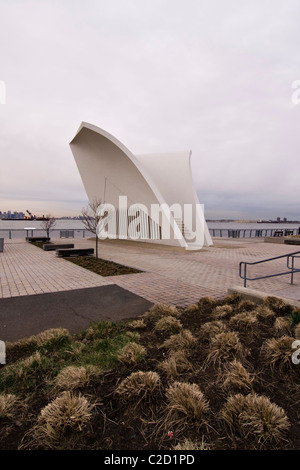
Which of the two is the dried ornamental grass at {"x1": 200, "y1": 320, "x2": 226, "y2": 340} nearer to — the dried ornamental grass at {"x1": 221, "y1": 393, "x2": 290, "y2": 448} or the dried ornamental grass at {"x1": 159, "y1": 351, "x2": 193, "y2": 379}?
the dried ornamental grass at {"x1": 159, "y1": 351, "x2": 193, "y2": 379}

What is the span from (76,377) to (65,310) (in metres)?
2.66

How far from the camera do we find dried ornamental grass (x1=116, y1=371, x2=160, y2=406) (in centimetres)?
225

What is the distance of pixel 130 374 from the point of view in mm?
2625

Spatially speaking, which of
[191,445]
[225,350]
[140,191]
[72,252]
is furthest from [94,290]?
[140,191]

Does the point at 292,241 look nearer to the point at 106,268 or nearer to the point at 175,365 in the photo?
the point at 106,268

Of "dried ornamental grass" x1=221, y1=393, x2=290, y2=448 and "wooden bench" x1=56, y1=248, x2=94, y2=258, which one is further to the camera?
"wooden bench" x1=56, y1=248, x2=94, y2=258

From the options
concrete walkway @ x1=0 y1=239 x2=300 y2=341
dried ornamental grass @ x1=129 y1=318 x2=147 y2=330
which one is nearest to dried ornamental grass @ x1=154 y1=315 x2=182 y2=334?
dried ornamental grass @ x1=129 y1=318 x2=147 y2=330

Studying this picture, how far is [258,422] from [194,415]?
0.46 meters

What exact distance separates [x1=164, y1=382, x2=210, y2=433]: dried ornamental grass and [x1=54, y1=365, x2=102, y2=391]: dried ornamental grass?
0.78 m

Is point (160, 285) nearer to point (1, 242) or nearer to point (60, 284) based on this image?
point (60, 284)

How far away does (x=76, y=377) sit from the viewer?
2.47 meters

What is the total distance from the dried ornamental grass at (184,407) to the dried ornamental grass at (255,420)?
177 mm

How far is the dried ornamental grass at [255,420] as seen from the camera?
1.77 metres

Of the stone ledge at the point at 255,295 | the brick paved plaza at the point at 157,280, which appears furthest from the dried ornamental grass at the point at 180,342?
the stone ledge at the point at 255,295
